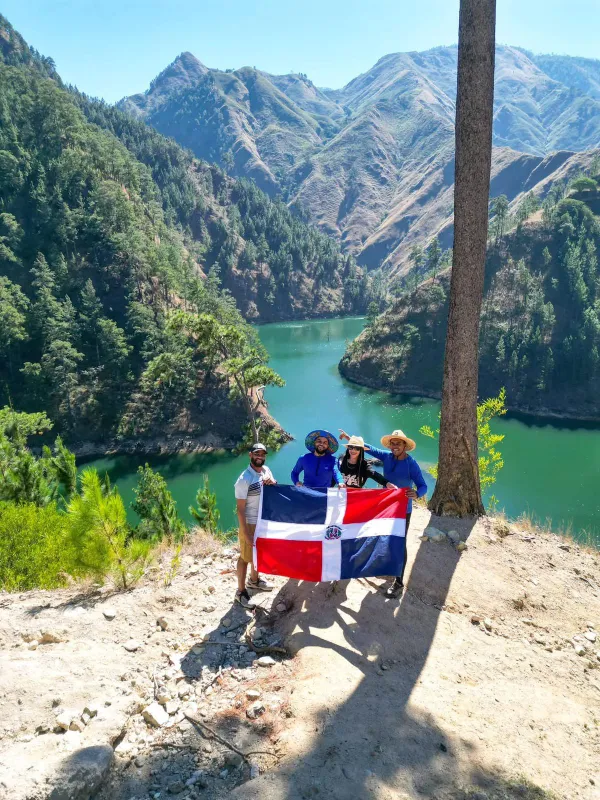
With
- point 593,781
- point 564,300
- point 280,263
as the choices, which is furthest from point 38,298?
point 280,263

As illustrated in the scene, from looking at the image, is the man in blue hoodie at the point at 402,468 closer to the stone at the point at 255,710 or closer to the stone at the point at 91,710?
the stone at the point at 255,710

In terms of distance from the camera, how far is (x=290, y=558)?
555 cm

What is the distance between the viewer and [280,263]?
101938 millimetres

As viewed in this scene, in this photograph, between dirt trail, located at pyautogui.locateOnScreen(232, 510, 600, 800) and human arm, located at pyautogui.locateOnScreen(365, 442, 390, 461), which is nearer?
dirt trail, located at pyautogui.locateOnScreen(232, 510, 600, 800)

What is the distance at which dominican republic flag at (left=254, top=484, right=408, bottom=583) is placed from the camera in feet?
18.1

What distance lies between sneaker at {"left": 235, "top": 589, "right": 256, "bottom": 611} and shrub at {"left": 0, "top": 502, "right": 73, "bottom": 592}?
204 centimetres

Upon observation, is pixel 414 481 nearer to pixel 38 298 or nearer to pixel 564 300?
pixel 38 298

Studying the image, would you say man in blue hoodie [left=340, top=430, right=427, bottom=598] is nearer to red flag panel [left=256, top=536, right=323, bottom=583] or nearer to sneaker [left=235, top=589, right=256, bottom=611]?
red flag panel [left=256, top=536, right=323, bottom=583]

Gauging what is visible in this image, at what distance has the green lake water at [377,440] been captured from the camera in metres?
31.0

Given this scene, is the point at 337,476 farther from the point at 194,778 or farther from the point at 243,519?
the point at 194,778

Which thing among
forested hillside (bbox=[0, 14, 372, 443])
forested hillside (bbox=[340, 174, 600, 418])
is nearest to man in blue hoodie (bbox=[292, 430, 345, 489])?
forested hillside (bbox=[0, 14, 372, 443])

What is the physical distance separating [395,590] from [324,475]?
58.5 inches

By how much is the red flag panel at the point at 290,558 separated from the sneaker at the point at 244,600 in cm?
34

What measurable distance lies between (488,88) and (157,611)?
7688 millimetres
